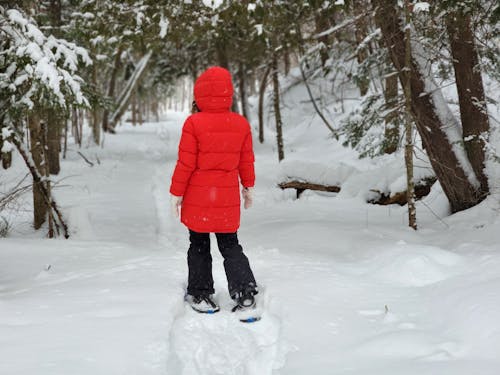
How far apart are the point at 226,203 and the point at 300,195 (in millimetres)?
6780

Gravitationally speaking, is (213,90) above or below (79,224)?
above

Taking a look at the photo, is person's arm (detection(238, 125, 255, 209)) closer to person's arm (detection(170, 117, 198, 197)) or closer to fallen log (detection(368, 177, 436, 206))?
person's arm (detection(170, 117, 198, 197))

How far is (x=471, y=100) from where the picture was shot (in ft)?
21.1

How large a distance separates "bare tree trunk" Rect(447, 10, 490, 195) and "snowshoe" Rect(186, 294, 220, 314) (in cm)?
434

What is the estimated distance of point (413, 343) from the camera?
2812 millimetres

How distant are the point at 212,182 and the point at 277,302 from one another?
1112mm

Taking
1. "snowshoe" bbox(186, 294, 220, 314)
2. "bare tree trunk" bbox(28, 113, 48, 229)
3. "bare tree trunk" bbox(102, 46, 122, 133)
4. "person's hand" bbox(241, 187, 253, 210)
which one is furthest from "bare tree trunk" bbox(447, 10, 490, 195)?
"bare tree trunk" bbox(102, 46, 122, 133)

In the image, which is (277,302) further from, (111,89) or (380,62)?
(111,89)

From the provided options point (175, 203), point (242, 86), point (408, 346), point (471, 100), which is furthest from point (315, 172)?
point (242, 86)

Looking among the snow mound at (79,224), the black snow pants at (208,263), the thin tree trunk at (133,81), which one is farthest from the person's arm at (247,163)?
the thin tree trunk at (133,81)

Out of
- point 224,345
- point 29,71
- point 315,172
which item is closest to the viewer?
point 224,345

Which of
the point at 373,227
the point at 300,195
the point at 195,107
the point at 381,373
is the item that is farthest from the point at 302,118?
the point at 381,373

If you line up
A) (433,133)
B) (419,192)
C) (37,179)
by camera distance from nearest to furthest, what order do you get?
(433,133)
(37,179)
(419,192)

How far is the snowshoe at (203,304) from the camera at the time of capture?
3.87 metres
